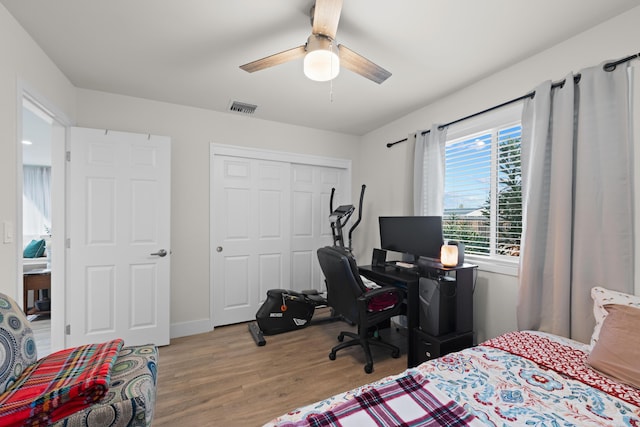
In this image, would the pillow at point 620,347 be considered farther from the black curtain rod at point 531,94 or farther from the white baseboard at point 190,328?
the white baseboard at point 190,328

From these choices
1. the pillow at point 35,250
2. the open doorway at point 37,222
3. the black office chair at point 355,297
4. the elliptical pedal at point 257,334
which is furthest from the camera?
the pillow at point 35,250

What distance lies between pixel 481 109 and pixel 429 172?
28.1 inches

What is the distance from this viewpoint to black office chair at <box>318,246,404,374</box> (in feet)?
7.32

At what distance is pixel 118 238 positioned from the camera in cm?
258

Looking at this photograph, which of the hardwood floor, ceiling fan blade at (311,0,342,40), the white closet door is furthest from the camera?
the white closet door

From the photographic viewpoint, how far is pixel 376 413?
0.98m

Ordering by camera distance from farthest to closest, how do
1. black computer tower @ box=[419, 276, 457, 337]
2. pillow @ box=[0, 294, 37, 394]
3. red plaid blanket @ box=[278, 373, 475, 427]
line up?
black computer tower @ box=[419, 276, 457, 337]
pillow @ box=[0, 294, 37, 394]
red plaid blanket @ box=[278, 373, 475, 427]

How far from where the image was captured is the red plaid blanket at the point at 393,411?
0.94 m

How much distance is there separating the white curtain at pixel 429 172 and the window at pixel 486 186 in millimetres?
136

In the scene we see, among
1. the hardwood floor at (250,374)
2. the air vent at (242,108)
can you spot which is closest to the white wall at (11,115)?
the hardwood floor at (250,374)

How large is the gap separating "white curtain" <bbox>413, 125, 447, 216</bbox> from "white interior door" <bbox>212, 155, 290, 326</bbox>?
5.36 feet

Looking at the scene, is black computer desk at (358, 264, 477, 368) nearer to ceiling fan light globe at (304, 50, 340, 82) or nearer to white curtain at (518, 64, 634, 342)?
white curtain at (518, 64, 634, 342)

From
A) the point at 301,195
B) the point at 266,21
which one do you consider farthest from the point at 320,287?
the point at 266,21

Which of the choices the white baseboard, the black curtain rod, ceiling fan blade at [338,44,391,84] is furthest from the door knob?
the black curtain rod
